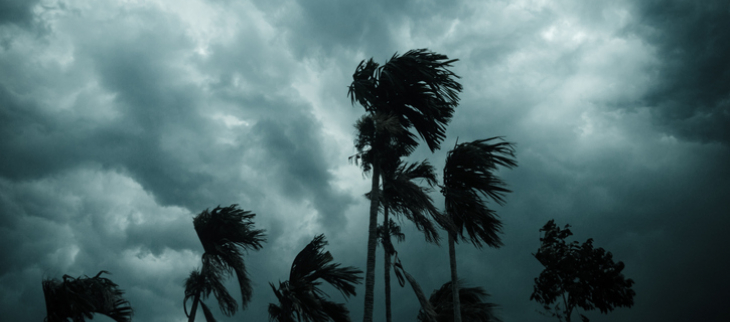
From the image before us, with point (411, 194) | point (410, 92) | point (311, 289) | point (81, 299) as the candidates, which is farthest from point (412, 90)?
point (81, 299)

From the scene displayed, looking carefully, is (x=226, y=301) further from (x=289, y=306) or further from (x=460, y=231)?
(x=460, y=231)

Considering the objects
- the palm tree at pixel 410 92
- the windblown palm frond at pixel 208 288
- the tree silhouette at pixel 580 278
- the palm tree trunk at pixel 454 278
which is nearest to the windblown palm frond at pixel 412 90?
the palm tree at pixel 410 92

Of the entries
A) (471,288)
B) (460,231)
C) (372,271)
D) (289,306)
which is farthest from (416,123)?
(471,288)

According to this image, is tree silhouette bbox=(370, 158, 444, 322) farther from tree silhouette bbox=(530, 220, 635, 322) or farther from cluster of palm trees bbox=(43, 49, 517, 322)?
tree silhouette bbox=(530, 220, 635, 322)

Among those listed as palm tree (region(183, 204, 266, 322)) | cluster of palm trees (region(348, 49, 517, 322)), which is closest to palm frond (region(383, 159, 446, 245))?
cluster of palm trees (region(348, 49, 517, 322))

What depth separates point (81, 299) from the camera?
835cm

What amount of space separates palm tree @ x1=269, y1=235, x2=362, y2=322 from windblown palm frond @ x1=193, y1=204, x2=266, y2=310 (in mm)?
3122

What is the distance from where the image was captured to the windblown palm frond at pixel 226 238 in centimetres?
1133

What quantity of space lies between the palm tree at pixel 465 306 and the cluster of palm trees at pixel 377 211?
1.7 inches

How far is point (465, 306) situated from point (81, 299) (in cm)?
1091

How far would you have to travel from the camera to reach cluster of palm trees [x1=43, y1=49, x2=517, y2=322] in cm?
837

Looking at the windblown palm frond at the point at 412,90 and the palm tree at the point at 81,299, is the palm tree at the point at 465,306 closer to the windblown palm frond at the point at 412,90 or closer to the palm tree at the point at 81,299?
the windblown palm frond at the point at 412,90

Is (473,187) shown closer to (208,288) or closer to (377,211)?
(377,211)

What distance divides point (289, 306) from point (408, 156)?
519 centimetres
